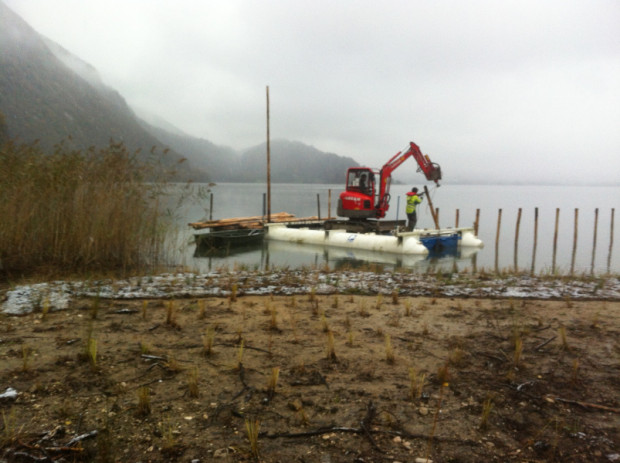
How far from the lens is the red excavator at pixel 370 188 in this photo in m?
19.9

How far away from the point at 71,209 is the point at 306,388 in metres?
7.55

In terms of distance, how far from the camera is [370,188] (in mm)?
19922

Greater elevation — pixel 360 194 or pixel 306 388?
pixel 360 194

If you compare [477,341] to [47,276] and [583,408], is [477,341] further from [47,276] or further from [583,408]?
[47,276]

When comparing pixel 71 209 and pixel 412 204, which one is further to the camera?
pixel 412 204

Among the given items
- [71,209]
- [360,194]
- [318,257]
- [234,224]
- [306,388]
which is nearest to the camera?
[306,388]

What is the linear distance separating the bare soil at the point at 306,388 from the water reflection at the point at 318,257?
10.8 m

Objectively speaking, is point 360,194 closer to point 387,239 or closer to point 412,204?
point 412,204

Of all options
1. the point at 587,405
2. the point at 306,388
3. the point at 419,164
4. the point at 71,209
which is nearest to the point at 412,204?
the point at 419,164

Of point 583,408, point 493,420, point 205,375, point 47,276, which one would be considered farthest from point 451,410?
point 47,276

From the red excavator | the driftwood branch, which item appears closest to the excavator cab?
the red excavator

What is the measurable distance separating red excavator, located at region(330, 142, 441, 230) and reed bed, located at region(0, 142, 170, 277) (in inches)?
452

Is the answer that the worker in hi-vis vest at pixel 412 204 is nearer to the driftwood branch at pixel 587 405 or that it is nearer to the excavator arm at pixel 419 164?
the excavator arm at pixel 419 164

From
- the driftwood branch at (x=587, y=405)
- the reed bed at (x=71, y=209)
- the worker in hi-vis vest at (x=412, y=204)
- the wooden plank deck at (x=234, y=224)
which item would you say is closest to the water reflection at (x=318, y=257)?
the wooden plank deck at (x=234, y=224)
